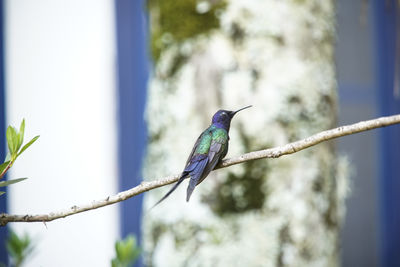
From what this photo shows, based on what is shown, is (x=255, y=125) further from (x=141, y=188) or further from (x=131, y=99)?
(x=131, y=99)

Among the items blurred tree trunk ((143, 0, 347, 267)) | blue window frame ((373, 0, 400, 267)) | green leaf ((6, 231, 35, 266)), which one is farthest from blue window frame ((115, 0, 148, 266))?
green leaf ((6, 231, 35, 266))

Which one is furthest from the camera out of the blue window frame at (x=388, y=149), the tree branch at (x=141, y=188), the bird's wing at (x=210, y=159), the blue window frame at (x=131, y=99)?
the blue window frame at (x=388, y=149)

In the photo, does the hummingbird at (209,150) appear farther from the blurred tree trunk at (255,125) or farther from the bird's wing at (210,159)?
the blurred tree trunk at (255,125)

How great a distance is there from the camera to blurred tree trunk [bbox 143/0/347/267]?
2.32 m

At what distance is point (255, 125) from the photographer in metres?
2.33

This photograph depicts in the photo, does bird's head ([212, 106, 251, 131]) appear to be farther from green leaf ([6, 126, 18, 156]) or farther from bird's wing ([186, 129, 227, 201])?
green leaf ([6, 126, 18, 156])

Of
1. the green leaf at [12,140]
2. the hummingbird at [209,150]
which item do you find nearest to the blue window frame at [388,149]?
the hummingbird at [209,150]

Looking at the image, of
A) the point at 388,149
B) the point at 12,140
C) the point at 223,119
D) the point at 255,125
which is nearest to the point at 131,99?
the point at 255,125

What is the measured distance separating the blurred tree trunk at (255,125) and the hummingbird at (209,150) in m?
1.00

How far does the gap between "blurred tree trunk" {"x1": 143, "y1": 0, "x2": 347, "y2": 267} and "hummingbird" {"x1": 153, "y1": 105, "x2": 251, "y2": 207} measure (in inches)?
39.4

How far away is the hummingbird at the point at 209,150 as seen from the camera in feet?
3.60

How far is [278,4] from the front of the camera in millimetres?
2365

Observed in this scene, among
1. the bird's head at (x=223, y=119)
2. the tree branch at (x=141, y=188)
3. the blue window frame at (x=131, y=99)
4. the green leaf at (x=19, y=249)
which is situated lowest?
the green leaf at (x=19, y=249)

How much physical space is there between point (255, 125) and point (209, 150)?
3.74 ft
